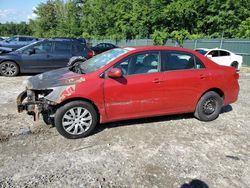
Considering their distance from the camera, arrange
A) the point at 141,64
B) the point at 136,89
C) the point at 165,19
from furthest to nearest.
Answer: the point at 165,19 < the point at 141,64 < the point at 136,89

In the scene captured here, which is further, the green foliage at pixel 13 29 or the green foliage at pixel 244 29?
the green foliage at pixel 13 29

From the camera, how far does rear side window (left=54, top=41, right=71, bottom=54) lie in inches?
449

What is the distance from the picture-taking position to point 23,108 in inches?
193

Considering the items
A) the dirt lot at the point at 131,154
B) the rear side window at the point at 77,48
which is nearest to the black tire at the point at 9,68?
the rear side window at the point at 77,48

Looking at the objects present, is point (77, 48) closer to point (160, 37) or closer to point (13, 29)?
point (160, 37)

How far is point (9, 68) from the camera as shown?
11016 millimetres

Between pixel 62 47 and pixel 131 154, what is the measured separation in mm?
8231

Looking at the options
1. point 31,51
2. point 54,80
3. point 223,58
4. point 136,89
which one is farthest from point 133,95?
point 223,58

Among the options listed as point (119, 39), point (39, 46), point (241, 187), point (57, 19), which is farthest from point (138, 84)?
point (57, 19)

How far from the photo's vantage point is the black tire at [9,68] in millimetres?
10938

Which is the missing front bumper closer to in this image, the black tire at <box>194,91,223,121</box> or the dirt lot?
the dirt lot

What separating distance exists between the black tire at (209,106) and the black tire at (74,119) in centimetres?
231

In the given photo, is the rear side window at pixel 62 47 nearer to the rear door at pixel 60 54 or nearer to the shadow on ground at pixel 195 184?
the rear door at pixel 60 54

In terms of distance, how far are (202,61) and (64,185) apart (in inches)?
149
